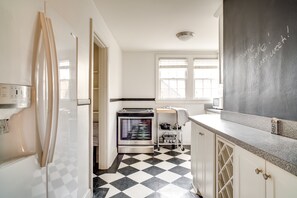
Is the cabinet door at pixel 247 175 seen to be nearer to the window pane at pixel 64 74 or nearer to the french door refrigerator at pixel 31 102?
the french door refrigerator at pixel 31 102

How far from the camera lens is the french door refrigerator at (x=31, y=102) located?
0.71m

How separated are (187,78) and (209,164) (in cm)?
300

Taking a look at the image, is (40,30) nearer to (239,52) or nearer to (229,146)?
(229,146)

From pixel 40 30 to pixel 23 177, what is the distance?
0.67 metres

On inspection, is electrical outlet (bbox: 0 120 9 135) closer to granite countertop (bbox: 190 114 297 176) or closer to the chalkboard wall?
granite countertop (bbox: 190 114 297 176)

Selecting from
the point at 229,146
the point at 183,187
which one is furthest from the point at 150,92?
the point at 229,146

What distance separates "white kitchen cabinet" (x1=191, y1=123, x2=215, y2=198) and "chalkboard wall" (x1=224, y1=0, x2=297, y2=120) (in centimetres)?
45

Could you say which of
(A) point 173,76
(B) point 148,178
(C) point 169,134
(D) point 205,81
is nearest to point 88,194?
(B) point 148,178

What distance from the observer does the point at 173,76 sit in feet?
14.7

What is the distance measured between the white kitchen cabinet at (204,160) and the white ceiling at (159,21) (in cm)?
149

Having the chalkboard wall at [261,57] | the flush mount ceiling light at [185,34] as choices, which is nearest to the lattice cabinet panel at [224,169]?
the chalkboard wall at [261,57]

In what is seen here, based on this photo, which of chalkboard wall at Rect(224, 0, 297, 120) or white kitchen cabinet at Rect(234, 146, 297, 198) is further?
chalkboard wall at Rect(224, 0, 297, 120)

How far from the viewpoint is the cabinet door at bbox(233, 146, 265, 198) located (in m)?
0.94

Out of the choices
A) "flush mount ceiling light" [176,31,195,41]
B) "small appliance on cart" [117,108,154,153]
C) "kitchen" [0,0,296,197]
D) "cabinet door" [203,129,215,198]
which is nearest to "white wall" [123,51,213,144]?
"kitchen" [0,0,296,197]
